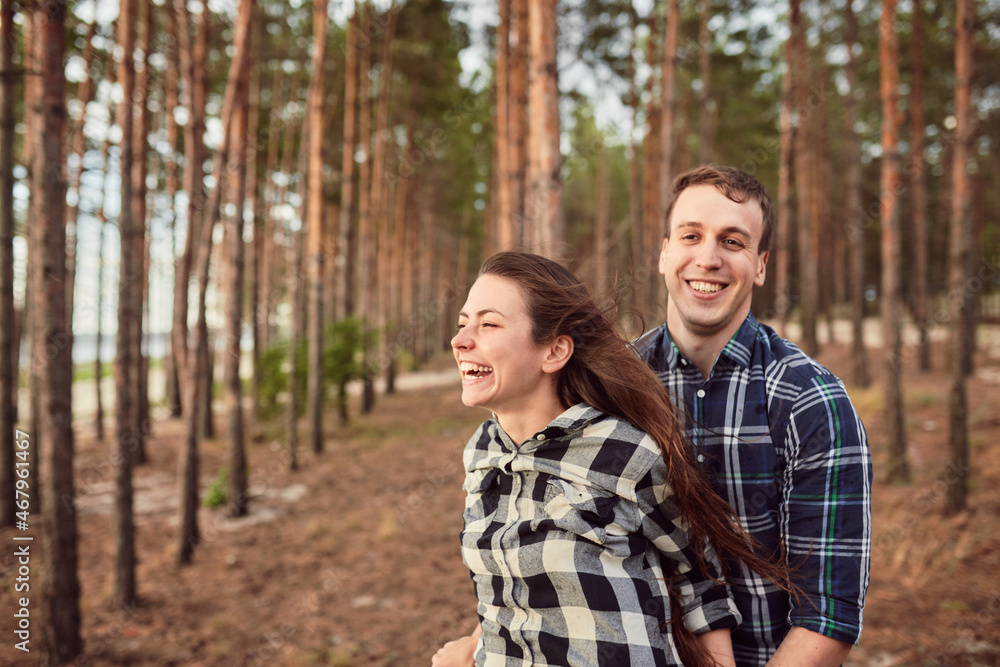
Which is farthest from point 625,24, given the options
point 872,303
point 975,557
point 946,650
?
point 872,303

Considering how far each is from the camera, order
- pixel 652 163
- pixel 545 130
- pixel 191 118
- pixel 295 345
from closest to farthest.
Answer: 1. pixel 545 130
2. pixel 191 118
3. pixel 295 345
4. pixel 652 163

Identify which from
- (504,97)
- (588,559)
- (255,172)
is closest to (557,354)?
(588,559)

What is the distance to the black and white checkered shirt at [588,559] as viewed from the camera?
1.53 meters

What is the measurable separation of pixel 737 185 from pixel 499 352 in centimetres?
89

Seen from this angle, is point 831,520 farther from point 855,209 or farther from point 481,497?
point 855,209

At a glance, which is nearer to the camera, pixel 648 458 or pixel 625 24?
pixel 648 458

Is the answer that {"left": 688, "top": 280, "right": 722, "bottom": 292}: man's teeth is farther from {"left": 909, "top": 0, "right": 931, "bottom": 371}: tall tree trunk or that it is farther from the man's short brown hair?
{"left": 909, "top": 0, "right": 931, "bottom": 371}: tall tree trunk

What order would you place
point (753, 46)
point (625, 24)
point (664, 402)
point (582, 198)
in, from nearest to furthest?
1. point (664, 402)
2. point (625, 24)
3. point (753, 46)
4. point (582, 198)

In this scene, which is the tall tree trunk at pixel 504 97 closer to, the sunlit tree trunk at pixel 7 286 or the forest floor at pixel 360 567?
the forest floor at pixel 360 567

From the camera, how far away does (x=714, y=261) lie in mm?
1688

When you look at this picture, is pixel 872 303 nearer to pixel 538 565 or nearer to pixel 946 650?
pixel 946 650

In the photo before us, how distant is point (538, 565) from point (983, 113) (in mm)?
18889

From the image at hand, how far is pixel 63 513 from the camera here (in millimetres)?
4586

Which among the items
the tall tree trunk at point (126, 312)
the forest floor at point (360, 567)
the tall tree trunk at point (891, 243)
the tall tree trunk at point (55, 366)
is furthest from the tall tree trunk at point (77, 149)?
the tall tree trunk at point (891, 243)
